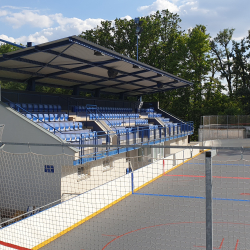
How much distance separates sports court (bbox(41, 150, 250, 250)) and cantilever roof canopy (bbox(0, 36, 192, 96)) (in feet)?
26.1

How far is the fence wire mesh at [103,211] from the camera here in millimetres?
→ 8938

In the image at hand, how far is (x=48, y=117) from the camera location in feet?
55.6

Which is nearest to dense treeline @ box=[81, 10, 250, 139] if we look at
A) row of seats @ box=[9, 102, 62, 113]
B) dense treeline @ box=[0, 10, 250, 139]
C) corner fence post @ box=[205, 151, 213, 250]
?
dense treeline @ box=[0, 10, 250, 139]

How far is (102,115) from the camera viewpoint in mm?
22938

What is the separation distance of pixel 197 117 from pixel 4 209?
33538mm

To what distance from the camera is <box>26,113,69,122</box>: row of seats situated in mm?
15414

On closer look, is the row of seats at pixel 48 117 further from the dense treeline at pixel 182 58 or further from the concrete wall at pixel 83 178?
the dense treeline at pixel 182 58

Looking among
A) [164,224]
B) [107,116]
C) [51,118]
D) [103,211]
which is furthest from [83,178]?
[107,116]

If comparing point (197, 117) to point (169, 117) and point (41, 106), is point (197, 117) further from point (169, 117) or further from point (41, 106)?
point (41, 106)

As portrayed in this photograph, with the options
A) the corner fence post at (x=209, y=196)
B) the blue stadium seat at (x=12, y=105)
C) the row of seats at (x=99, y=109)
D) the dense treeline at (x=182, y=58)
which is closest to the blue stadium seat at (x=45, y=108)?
the row of seats at (x=99, y=109)

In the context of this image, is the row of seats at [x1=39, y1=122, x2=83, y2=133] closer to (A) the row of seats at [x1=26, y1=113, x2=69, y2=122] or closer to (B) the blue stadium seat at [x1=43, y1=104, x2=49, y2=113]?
(A) the row of seats at [x1=26, y1=113, x2=69, y2=122]

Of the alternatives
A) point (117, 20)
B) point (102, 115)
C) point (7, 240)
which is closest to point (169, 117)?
point (102, 115)

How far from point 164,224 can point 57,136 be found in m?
6.22

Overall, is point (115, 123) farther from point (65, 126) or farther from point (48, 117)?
point (48, 117)
